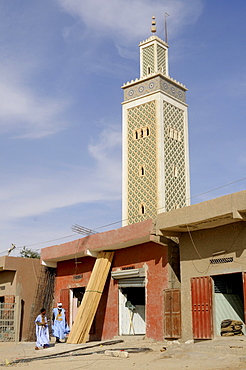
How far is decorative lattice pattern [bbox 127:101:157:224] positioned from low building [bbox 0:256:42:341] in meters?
9.87

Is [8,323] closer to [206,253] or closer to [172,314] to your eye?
[172,314]

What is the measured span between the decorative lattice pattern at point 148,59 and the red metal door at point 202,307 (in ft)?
70.1

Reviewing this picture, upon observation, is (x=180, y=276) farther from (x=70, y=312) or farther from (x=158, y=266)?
(x=70, y=312)

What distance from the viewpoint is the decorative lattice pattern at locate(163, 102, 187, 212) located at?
28188 millimetres

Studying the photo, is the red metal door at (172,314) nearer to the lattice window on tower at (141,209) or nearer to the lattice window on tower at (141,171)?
the lattice window on tower at (141,209)

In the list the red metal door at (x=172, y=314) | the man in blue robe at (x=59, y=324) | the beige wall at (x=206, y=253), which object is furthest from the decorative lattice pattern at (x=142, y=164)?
the beige wall at (x=206, y=253)

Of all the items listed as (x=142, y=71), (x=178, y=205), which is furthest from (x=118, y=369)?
(x=142, y=71)

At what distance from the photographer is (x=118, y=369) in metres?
8.59

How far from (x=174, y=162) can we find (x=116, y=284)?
14.6 m

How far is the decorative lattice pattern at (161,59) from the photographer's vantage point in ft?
104

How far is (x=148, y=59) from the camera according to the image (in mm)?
32125

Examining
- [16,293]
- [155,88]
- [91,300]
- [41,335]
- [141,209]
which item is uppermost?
[155,88]

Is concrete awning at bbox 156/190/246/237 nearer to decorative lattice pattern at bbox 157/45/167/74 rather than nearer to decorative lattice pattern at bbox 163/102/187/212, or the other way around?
decorative lattice pattern at bbox 163/102/187/212

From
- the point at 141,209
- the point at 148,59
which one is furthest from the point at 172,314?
the point at 148,59
